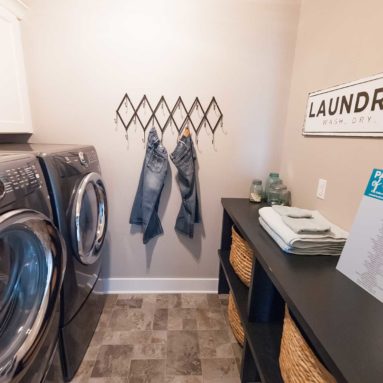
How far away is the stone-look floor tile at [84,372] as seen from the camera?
1.27 meters

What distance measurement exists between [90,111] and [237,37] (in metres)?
A: 1.10

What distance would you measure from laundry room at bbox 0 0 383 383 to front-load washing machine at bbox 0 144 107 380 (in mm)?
11

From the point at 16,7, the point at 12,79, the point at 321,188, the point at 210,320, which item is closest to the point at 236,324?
the point at 210,320

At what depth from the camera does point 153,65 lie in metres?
1.58

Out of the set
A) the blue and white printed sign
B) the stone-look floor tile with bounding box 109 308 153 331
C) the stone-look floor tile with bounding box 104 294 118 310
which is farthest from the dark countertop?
the stone-look floor tile with bounding box 104 294 118 310

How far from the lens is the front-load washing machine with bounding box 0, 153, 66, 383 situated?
0.76 m

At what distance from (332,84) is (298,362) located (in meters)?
1.23

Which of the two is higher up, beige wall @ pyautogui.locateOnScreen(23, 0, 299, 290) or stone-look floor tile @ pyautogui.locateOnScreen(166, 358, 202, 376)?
beige wall @ pyautogui.locateOnScreen(23, 0, 299, 290)

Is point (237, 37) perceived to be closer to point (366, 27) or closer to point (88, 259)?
point (366, 27)

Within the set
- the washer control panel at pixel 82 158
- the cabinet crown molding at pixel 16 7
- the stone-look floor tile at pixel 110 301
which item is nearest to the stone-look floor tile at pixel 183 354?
the stone-look floor tile at pixel 110 301

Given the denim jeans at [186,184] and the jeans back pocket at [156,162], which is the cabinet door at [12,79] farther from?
the denim jeans at [186,184]

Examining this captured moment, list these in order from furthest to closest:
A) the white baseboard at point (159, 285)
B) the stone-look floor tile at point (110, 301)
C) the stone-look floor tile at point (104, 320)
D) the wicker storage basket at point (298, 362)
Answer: the white baseboard at point (159, 285) → the stone-look floor tile at point (110, 301) → the stone-look floor tile at point (104, 320) → the wicker storage basket at point (298, 362)

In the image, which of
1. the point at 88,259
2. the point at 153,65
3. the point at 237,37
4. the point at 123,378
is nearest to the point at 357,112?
the point at 237,37

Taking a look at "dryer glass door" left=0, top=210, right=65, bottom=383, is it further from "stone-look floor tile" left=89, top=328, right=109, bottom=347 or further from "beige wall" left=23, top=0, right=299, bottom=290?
"beige wall" left=23, top=0, right=299, bottom=290
